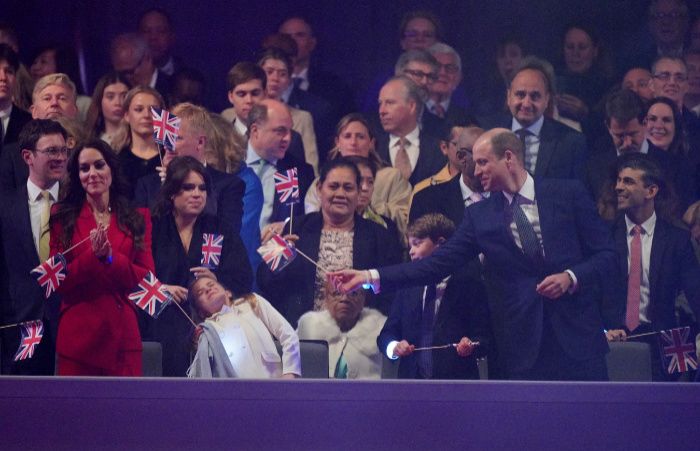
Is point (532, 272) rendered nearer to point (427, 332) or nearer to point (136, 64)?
point (427, 332)

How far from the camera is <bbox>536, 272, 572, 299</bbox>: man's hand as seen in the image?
6.13m

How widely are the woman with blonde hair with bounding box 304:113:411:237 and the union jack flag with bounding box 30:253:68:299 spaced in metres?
1.35

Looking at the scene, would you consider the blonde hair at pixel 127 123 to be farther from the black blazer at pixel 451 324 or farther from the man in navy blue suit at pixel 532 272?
the black blazer at pixel 451 324

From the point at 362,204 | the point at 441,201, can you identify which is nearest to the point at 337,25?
the point at 362,204

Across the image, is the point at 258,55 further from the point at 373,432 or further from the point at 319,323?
the point at 373,432

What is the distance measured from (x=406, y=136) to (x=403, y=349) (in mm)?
1202

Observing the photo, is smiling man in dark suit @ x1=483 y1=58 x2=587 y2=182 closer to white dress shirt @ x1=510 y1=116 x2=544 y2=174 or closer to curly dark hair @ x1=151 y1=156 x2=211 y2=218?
white dress shirt @ x1=510 y1=116 x2=544 y2=174

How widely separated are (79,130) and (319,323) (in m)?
1.69

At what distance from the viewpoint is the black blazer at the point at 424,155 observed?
6391 mm

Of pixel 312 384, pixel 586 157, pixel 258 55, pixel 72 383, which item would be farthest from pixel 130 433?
pixel 586 157

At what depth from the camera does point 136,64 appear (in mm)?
6504

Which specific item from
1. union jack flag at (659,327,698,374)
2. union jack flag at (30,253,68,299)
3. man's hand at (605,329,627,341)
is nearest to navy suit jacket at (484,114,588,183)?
man's hand at (605,329,627,341)

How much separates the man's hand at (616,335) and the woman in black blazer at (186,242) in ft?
6.51

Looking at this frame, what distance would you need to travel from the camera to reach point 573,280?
6.14m
